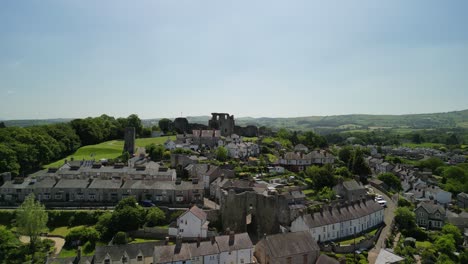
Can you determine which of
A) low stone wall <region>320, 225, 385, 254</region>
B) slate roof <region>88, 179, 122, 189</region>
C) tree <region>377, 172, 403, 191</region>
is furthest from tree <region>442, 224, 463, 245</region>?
slate roof <region>88, 179, 122, 189</region>

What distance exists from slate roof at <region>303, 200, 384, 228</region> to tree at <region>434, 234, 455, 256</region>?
760cm

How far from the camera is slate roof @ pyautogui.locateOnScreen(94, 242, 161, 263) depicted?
32531 millimetres

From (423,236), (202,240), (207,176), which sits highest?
(207,176)

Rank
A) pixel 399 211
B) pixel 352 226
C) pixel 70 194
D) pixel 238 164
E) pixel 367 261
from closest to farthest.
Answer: pixel 367 261
pixel 352 226
pixel 399 211
pixel 70 194
pixel 238 164

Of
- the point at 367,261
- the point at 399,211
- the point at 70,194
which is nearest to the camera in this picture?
the point at 367,261

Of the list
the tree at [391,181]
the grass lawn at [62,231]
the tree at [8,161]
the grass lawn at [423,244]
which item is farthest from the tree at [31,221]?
the tree at [391,181]

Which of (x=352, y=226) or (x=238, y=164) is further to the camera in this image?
(x=238, y=164)

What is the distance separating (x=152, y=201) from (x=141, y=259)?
13640mm

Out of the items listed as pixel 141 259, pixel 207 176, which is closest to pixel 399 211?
pixel 207 176

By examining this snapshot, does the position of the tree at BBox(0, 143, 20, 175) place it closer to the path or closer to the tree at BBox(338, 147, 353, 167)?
the path

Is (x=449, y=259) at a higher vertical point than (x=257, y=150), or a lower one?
lower

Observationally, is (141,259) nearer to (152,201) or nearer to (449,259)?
(152,201)

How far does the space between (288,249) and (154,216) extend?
16.7m

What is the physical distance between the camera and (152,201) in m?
46.5
